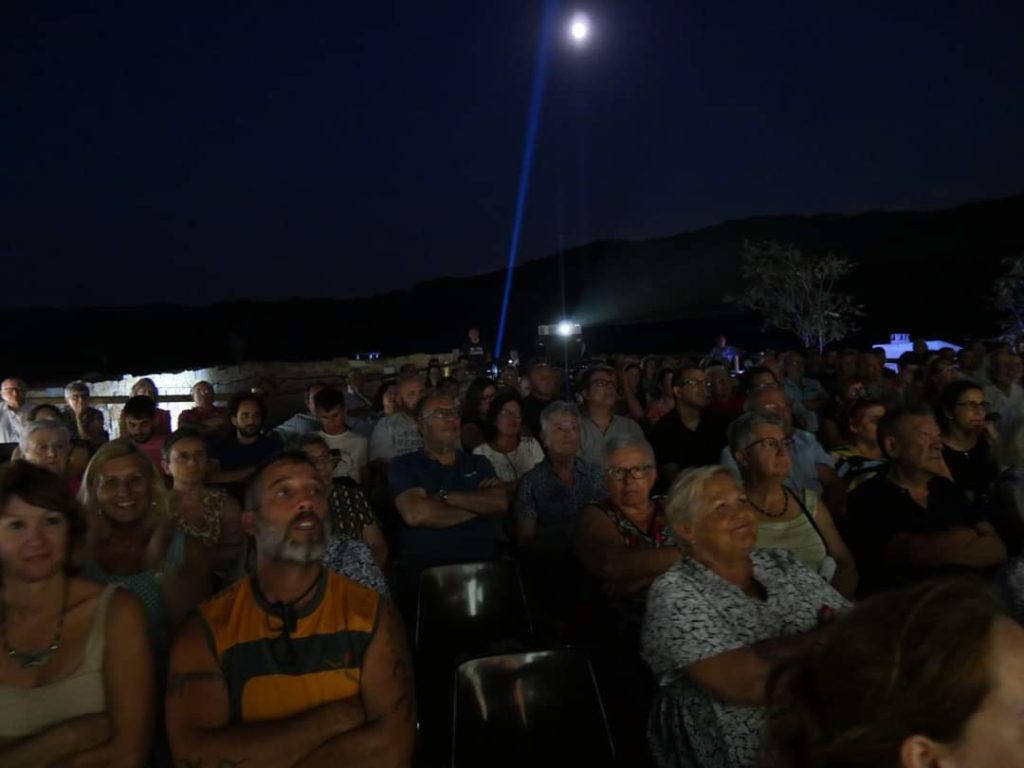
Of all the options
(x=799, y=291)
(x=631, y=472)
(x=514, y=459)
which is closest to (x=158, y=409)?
(x=514, y=459)

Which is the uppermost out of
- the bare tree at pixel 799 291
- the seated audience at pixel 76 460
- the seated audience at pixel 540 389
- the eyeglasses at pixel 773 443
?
the bare tree at pixel 799 291

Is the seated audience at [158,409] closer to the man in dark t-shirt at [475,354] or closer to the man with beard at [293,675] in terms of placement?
the man with beard at [293,675]

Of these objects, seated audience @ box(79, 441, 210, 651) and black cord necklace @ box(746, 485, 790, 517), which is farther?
black cord necklace @ box(746, 485, 790, 517)

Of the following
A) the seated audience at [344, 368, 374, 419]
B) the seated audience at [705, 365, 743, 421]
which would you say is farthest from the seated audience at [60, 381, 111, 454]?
the seated audience at [705, 365, 743, 421]

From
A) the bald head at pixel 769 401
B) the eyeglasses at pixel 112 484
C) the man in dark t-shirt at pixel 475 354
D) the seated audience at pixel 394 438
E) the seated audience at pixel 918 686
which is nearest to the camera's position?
the seated audience at pixel 918 686

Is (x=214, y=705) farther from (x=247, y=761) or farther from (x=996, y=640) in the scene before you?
(x=996, y=640)

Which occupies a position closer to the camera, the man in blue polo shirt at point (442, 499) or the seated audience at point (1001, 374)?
the man in blue polo shirt at point (442, 499)

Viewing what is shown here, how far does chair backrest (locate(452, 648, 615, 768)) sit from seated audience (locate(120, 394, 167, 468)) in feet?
12.1

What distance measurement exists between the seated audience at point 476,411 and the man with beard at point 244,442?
55.4 inches

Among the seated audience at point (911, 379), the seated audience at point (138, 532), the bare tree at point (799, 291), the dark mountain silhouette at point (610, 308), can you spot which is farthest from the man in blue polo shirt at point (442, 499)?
the dark mountain silhouette at point (610, 308)

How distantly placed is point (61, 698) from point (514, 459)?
302 centimetres

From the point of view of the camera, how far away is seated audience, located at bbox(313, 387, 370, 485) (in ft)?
17.3

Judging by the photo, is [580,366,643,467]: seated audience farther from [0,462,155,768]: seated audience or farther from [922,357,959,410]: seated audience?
[0,462,155,768]: seated audience

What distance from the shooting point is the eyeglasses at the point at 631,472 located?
307 centimetres
